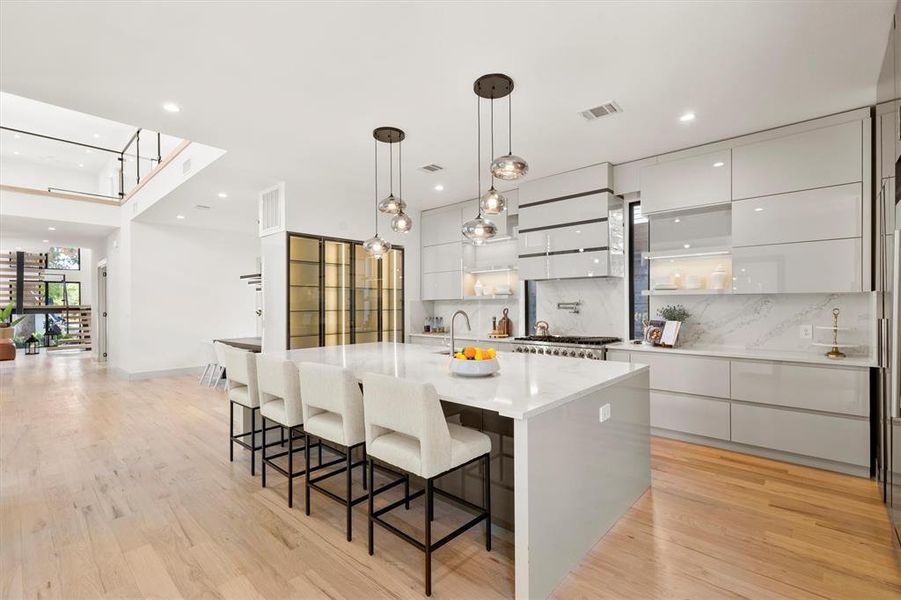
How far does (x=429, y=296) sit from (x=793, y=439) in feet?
15.1

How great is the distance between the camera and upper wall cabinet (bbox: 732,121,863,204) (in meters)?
3.35

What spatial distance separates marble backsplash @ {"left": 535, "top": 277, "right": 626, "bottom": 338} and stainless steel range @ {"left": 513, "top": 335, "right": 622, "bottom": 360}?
18 cm

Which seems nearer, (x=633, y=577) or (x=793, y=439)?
(x=633, y=577)

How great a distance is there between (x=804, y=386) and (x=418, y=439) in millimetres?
3143

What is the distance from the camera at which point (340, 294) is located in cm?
586

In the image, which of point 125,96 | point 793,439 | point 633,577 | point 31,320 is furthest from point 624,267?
point 31,320

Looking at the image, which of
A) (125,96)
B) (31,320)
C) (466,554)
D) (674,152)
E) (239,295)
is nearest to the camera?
(466,554)

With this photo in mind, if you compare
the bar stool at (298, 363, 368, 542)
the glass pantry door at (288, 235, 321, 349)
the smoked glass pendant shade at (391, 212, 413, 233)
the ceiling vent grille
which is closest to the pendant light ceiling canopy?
the smoked glass pendant shade at (391, 212, 413, 233)

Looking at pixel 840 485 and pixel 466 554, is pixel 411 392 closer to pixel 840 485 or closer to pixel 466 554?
pixel 466 554

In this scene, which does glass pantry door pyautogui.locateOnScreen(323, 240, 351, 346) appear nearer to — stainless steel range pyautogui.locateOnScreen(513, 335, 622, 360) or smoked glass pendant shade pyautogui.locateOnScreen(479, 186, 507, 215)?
stainless steel range pyautogui.locateOnScreen(513, 335, 622, 360)

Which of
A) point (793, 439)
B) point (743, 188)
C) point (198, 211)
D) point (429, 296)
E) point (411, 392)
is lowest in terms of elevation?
point (793, 439)

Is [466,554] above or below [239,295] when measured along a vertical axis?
below

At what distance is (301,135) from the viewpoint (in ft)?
12.4

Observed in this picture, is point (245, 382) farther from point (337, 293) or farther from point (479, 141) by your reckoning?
point (479, 141)
